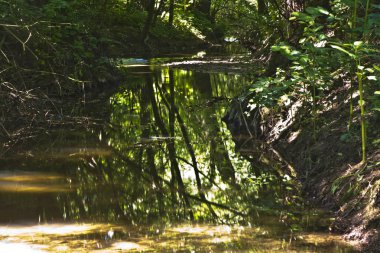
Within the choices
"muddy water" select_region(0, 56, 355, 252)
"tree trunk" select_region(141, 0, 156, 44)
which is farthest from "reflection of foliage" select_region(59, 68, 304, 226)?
"tree trunk" select_region(141, 0, 156, 44)

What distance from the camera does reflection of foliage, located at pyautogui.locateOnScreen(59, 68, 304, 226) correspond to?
6078 mm

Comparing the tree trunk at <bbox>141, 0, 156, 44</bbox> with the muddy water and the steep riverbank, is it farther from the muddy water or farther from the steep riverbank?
the steep riverbank

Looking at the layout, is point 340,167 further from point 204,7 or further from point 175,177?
point 204,7

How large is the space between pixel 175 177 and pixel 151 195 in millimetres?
860

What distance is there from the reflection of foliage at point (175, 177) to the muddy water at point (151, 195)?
0.01 m

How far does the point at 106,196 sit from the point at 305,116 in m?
3.03

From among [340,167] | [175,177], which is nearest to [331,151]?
[340,167]

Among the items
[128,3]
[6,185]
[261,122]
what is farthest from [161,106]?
[128,3]

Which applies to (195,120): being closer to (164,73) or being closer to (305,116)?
(305,116)

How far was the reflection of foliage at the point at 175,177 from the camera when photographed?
6078 millimetres

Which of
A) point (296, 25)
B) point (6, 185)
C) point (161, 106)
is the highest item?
point (296, 25)

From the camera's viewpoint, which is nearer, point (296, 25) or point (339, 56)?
point (339, 56)

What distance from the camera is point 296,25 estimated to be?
1173 cm

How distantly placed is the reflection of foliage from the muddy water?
0.04ft
